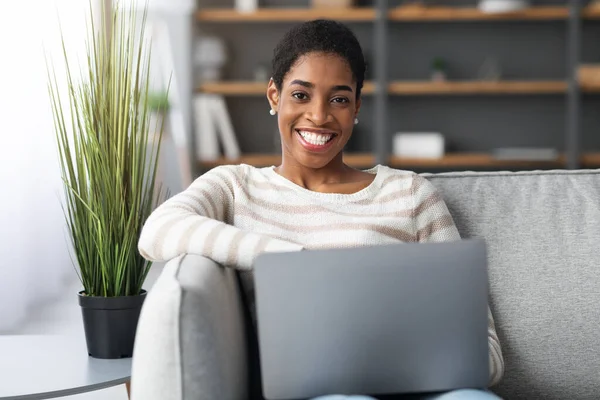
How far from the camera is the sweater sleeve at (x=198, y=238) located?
1378 millimetres

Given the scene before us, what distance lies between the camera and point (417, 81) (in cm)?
477

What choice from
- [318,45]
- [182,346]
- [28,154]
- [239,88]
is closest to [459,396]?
[182,346]

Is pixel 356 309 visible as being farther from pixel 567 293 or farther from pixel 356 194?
pixel 567 293

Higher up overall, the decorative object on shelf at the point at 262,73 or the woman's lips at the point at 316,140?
the decorative object on shelf at the point at 262,73

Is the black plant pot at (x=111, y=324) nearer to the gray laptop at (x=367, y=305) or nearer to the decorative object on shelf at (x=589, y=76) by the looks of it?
the gray laptop at (x=367, y=305)

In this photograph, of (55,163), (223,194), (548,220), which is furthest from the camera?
(55,163)

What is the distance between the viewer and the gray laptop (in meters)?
1.13

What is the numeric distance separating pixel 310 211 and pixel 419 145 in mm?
3140

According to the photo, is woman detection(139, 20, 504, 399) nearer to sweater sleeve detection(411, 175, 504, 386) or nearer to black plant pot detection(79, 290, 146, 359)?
sweater sleeve detection(411, 175, 504, 386)

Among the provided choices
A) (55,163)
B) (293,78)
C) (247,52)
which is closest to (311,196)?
(293,78)

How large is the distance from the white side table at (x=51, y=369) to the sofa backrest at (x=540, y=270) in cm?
74

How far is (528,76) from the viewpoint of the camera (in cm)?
479

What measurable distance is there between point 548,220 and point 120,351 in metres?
0.91

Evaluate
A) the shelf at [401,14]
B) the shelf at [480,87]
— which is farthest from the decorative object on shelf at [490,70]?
the shelf at [401,14]
